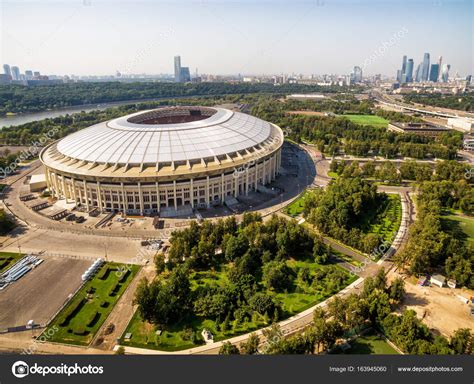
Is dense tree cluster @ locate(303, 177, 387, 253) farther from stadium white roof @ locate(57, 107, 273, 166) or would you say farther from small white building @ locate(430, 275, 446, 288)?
stadium white roof @ locate(57, 107, 273, 166)

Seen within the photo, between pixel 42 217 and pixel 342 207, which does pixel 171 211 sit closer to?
pixel 42 217

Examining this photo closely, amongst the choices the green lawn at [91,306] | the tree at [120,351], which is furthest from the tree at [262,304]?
the green lawn at [91,306]

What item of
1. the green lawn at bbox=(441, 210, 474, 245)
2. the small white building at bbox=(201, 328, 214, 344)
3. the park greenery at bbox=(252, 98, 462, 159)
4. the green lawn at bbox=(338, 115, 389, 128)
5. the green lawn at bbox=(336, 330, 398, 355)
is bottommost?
the green lawn at bbox=(336, 330, 398, 355)

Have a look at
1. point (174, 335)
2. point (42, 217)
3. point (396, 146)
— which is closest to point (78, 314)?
point (174, 335)

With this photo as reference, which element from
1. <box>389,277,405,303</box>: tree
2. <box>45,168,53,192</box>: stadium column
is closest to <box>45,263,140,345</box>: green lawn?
<box>389,277,405,303</box>: tree

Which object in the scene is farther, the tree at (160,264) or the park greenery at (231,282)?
the tree at (160,264)

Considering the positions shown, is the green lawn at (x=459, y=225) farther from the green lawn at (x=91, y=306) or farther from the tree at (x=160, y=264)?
the green lawn at (x=91, y=306)

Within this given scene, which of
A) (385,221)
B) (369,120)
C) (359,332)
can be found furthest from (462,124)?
(359,332)
